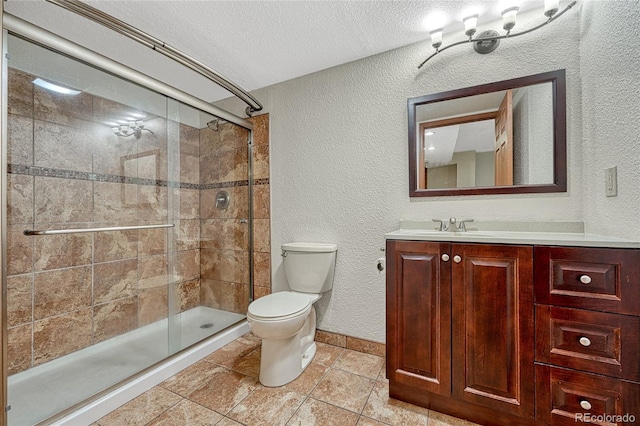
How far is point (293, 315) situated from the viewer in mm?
1422

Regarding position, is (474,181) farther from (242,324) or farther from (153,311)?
(153,311)

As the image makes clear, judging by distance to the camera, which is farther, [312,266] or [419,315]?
[312,266]

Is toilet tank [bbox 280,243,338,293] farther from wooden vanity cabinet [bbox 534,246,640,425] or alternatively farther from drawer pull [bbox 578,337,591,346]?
drawer pull [bbox 578,337,591,346]

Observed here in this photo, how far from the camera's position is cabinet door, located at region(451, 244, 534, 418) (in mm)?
1053

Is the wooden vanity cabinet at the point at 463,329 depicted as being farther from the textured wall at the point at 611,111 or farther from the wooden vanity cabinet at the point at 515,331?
the textured wall at the point at 611,111

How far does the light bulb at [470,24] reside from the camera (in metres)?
1.39

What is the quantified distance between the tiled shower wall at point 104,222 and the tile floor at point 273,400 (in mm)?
733

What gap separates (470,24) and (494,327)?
1550 millimetres

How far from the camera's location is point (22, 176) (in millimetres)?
1487

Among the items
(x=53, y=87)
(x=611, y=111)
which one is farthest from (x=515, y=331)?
(x=53, y=87)

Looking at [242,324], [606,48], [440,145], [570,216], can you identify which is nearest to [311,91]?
[440,145]

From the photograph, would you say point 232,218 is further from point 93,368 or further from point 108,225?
point 93,368

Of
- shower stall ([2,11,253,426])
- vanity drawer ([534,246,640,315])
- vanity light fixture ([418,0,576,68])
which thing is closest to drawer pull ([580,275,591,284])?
vanity drawer ([534,246,640,315])

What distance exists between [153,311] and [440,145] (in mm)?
2434
